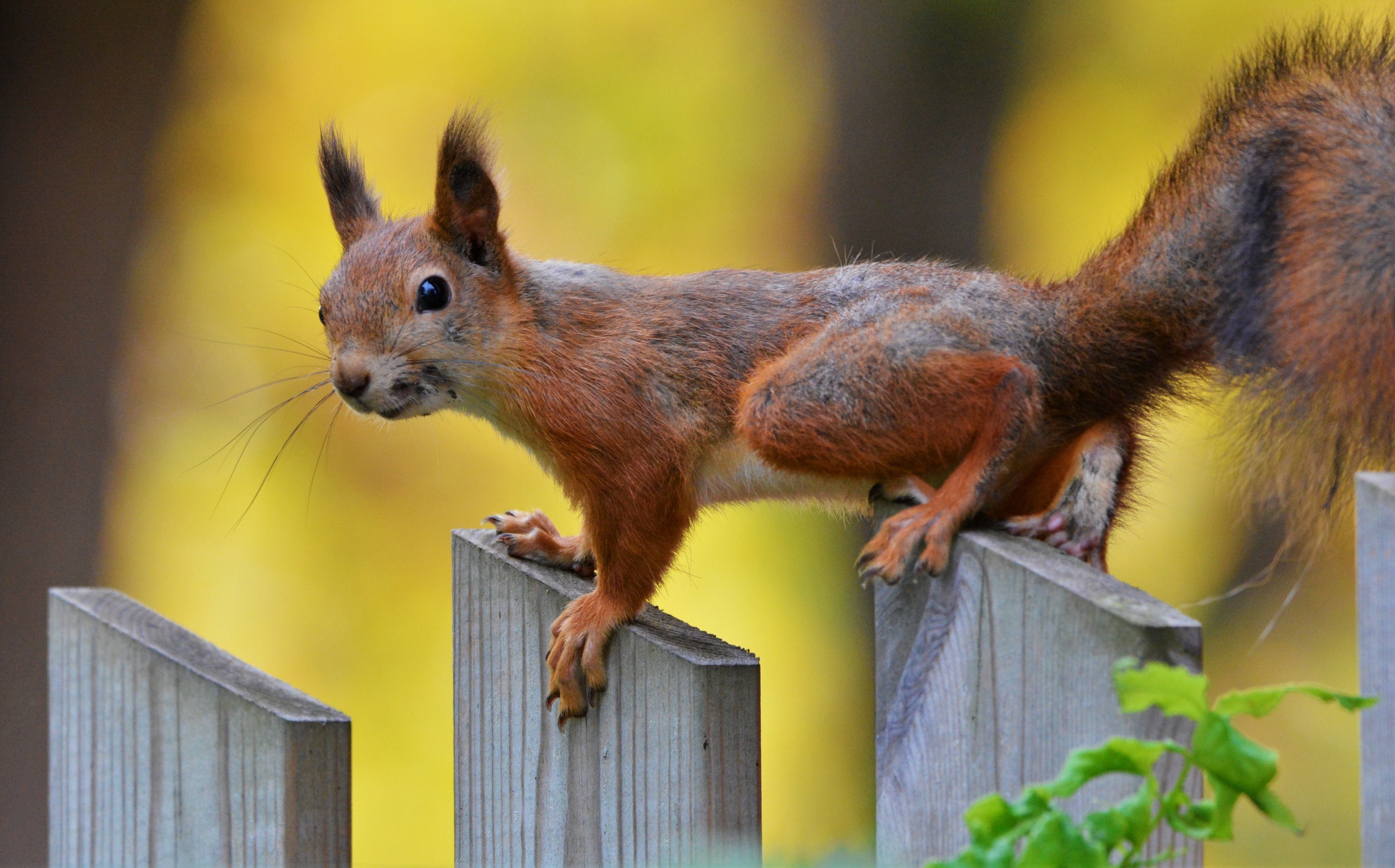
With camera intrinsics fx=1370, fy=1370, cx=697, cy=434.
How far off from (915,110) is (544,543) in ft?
4.66

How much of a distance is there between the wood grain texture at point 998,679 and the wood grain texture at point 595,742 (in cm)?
11

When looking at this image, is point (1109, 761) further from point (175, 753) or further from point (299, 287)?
point (299, 287)

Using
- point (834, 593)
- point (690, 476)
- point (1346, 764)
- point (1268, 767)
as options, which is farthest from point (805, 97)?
point (1268, 767)

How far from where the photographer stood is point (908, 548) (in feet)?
2.99

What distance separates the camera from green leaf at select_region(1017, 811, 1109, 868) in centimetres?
56

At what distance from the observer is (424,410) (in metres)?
1.34

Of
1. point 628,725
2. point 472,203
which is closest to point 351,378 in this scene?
point 472,203

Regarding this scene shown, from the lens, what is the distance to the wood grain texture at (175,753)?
40.7 inches

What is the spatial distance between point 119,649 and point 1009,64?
1957 millimetres

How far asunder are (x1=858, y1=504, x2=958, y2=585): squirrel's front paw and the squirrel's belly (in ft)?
0.78

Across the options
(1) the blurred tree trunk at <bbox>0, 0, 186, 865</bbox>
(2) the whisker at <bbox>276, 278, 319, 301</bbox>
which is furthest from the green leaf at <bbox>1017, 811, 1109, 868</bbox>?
(1) the blurred tree trunk at <bbox>0, 0, 186, 865</bbox>

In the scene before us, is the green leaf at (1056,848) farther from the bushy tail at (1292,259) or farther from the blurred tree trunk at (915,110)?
the blurred tree trunk at (915,110)

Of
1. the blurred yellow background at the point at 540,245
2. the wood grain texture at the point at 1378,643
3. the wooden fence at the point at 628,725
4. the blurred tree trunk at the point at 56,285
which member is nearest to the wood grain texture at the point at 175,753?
the wooden fence at the point at 628,725

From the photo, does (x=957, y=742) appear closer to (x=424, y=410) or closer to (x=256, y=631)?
(x=424, y=410)
